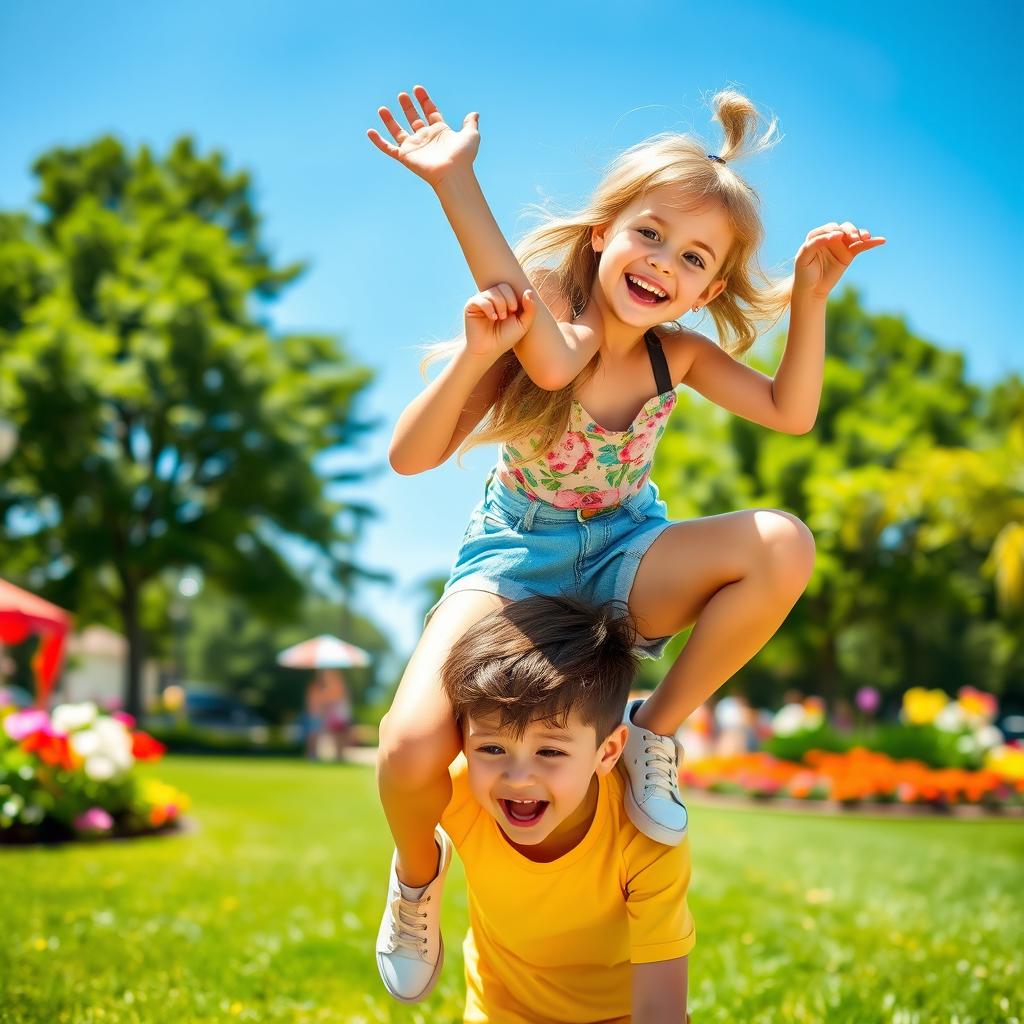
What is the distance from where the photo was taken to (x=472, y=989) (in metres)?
2.84

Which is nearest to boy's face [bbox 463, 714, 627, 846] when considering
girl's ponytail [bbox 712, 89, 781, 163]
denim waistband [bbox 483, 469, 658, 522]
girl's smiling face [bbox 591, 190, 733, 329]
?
denim waistband [bbox 483, 469, 658, 522]

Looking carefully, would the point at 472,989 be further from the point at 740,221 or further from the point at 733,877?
the point at 733,877

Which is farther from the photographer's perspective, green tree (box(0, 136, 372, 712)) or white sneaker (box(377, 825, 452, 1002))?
green tree (box(0, 136, 372, 712))

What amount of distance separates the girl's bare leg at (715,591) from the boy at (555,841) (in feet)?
0.42

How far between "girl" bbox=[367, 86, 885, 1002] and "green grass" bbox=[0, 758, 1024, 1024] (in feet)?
3.83

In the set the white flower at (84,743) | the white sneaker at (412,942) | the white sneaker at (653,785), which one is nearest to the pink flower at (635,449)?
the white sneaker at (653,785)

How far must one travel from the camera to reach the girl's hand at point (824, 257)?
8.75 ft

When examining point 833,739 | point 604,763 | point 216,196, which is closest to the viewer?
point 604,763

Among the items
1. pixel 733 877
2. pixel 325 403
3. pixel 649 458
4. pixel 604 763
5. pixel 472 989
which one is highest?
pixel 325 403

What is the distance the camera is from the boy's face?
236 cm

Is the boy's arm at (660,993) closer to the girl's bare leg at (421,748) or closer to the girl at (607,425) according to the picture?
the girl at (607,425)

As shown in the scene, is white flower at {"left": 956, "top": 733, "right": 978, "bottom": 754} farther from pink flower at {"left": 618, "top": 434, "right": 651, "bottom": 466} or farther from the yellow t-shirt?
pink flower at {"left": 618, "top": 434, "right": 651, "bottom": 466}

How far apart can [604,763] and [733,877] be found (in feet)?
16.1

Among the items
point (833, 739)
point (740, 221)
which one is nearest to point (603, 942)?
point (740, 221)
